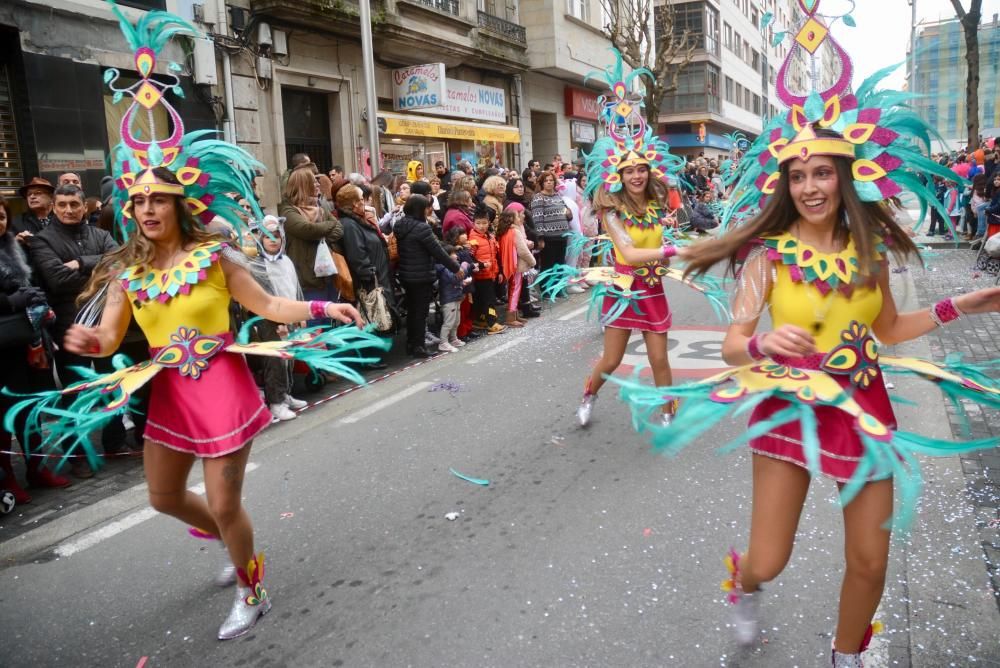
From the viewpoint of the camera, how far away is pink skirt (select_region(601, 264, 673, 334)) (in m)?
5.43

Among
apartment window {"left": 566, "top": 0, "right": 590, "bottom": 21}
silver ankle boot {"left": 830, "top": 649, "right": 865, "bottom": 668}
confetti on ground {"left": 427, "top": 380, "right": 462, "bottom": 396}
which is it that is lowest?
silver ankle boot {"left": 830, "top": 649, "right": 865, "bottom": 668}

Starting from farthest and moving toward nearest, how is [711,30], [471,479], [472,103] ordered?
[711,30] < [472,103] < [471,479]

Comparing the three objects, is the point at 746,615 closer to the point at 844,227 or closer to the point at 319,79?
the point at 844,227

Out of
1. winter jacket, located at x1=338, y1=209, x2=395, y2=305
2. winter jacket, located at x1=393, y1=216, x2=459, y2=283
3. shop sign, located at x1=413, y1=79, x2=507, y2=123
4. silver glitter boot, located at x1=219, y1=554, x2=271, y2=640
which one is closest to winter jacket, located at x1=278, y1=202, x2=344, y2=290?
winter jacket, located at x1=338, y1=209, x2=395, y2=305

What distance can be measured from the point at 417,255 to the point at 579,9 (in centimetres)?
1956

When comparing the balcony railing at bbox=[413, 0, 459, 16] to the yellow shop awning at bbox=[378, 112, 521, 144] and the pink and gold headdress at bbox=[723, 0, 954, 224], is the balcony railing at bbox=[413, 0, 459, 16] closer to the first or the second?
the yellow shop awning at bbox=[378, 112, 521, 144]

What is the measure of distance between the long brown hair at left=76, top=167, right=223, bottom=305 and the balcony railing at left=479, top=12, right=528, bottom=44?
1845 centimetres

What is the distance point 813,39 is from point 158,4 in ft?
36.6

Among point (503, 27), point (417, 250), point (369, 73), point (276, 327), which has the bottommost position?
point (276, 327)

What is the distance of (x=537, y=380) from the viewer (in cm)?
745

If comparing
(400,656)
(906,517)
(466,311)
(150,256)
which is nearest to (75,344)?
(150,256)

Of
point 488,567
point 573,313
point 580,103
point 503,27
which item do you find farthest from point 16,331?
point 580,103

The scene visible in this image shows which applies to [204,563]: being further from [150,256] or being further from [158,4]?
[158,4]

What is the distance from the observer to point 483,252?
9664 millimetres
